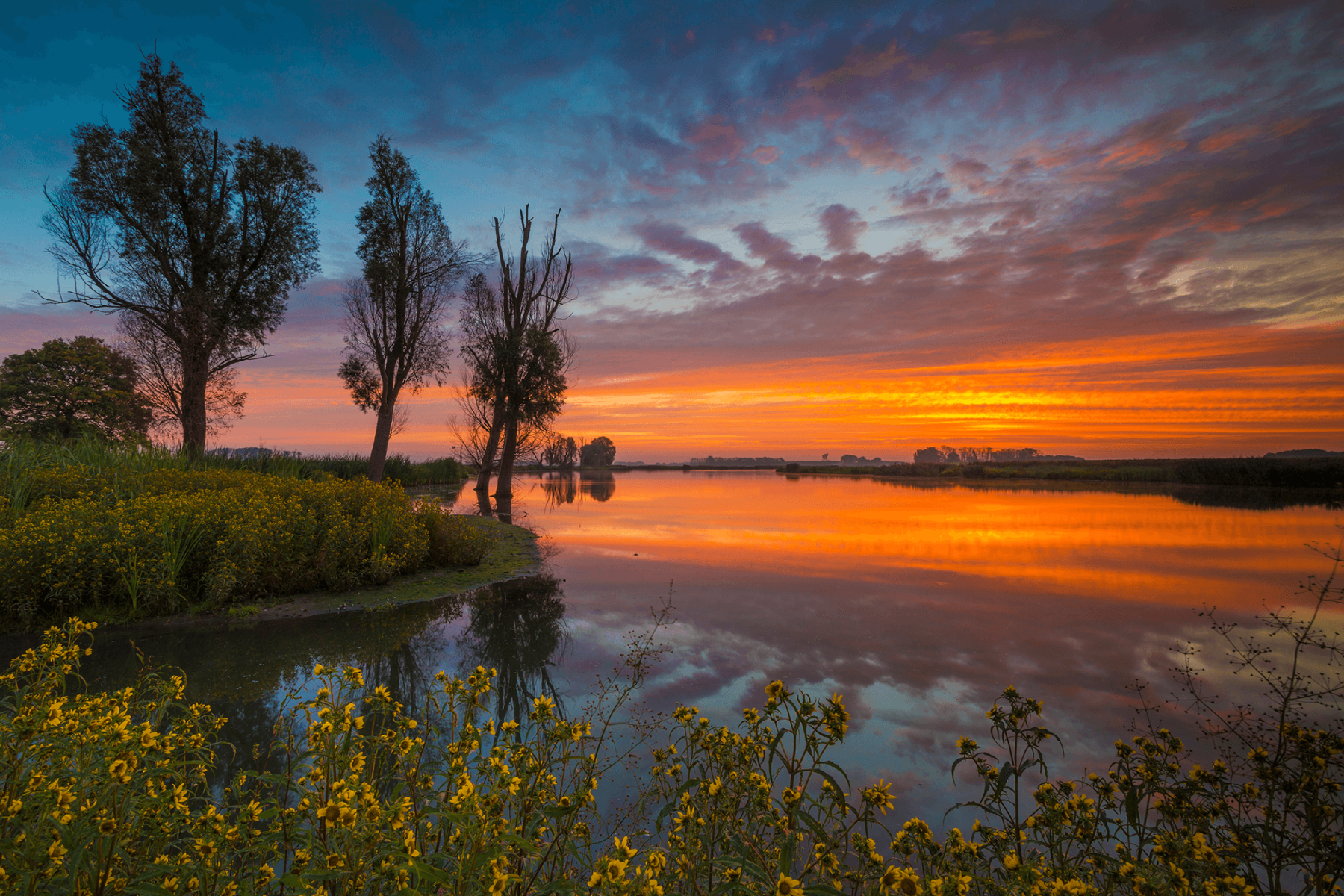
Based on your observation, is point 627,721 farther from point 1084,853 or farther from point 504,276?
point 504,276

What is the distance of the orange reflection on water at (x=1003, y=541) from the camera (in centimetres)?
837

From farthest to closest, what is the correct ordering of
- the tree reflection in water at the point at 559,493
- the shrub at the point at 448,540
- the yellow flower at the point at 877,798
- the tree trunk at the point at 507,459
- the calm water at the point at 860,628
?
the tree trunk at the point at 507,459 < the tree reflection in water at the point at 559,493 < the shrub at the point at 448,540 < the calm water at the point at 860,628 < the yellow flower at the point at 877,798

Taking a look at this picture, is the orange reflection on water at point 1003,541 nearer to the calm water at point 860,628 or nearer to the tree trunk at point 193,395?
the calm water at point 860,628

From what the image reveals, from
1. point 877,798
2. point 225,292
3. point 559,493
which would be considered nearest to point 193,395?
point 225,292

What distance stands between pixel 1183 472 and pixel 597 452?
4698 cm

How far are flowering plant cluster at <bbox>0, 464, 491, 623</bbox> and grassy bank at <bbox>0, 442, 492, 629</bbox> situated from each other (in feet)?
0.05

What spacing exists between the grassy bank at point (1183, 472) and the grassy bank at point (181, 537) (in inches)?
1301

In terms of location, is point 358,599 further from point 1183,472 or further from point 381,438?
point 1183,472

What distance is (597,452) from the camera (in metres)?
59.1

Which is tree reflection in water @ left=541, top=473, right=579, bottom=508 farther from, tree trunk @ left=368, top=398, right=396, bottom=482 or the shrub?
the shrub

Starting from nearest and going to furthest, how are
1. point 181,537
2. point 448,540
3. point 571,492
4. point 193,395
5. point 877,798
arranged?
point 877,798 → point 181,537 → point 448,540 → point 193,395 → point 571,492

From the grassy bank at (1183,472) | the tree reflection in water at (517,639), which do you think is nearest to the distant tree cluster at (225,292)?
the tree reflection in water at (517,639)

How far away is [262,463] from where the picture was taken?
14617mm

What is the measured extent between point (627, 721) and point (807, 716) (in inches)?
88.5
